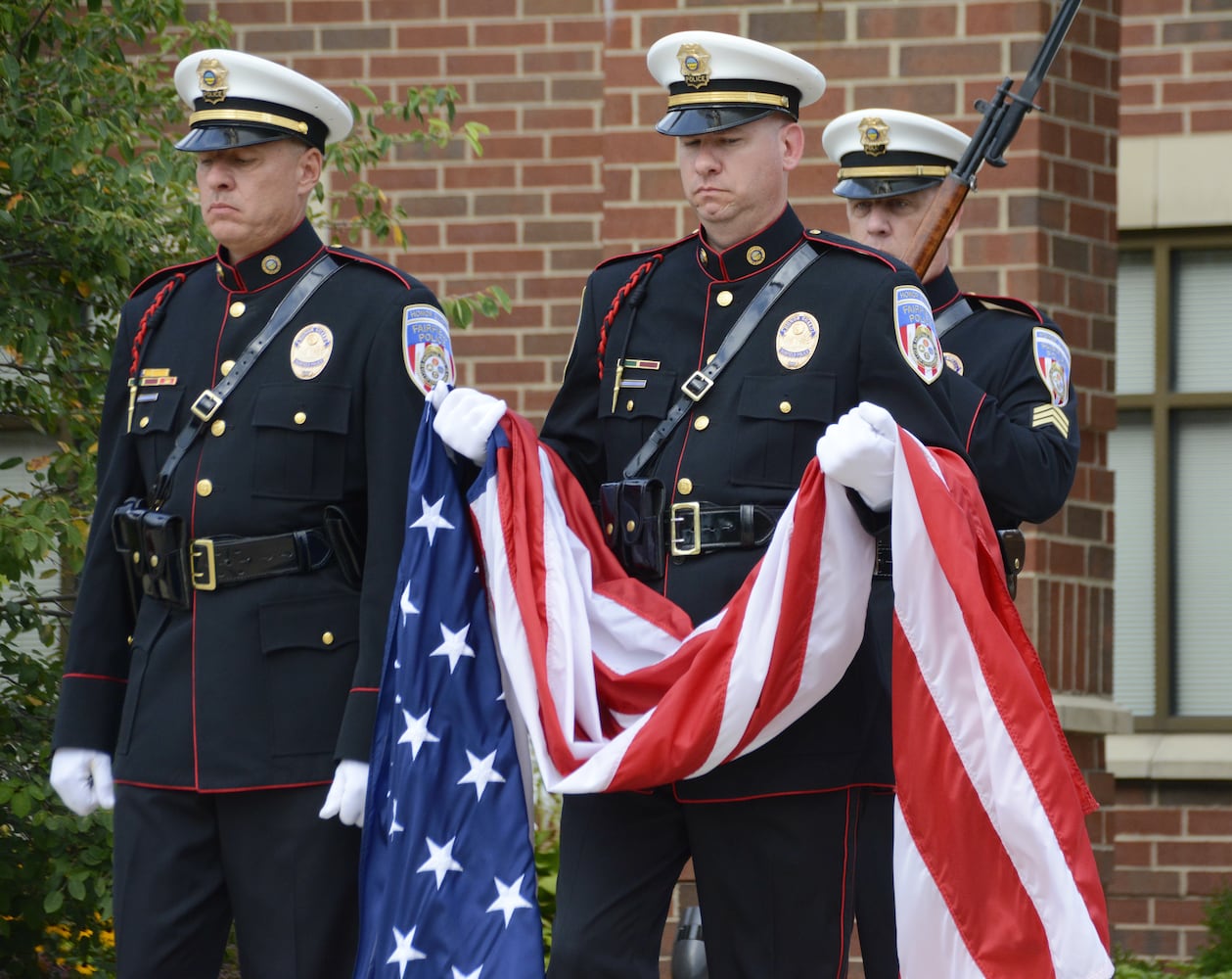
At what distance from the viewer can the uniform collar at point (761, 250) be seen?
4.46 m

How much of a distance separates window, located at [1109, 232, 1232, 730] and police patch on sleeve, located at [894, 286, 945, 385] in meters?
4.95

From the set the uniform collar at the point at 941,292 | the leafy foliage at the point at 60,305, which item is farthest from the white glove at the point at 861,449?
the leafy foliage at the point at 60,305

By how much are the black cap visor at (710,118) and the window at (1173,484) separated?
16.3ft

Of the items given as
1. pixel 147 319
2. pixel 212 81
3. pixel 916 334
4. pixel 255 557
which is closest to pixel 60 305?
pixel 147 319

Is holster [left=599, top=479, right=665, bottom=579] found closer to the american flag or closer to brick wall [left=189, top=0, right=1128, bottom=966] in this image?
the american flag

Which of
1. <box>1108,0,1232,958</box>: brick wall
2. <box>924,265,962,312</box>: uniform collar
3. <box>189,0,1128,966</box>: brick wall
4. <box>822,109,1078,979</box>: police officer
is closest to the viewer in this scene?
<box>822,109,1078,979</box>: police officer

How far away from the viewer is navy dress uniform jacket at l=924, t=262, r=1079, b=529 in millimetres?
4949

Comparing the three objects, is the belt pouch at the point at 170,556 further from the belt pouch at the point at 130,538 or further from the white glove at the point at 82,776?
the white glove at the point at 82,776

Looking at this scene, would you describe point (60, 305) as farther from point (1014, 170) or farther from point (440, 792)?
point (1014, 170)

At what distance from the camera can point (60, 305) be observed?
601cm

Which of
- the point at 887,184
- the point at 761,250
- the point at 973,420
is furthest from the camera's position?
the point at 887,184

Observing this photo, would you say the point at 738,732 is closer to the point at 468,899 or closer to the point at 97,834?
the point at 468,899

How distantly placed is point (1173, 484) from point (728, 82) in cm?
520

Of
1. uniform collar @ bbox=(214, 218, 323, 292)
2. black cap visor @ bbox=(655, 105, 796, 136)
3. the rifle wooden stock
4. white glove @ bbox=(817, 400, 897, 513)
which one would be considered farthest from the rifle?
uniform collar @ bbox=(214, 218, 323, 292)
